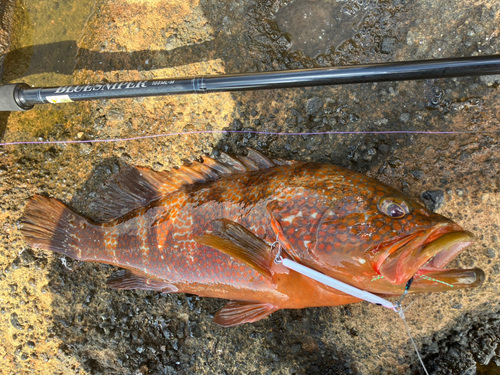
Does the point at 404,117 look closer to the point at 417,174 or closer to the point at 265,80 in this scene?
the point at 417,174

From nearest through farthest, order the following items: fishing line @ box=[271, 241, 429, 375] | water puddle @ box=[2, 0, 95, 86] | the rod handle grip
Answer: fishing line @ box=[271, 241, 429, 375]
the rod handle grip
water puddle @ box=[2, 0, 95, 86]

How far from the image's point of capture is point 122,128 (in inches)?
126

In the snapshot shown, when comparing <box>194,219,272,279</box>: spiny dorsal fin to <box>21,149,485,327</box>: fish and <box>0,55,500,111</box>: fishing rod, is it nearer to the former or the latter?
<box>21,149,485,327</box>: fish

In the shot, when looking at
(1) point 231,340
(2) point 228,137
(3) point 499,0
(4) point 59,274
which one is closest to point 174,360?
(1) point 231,340

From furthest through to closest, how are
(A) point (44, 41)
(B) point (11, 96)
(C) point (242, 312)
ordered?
(A) point (44, 41) < (B) point (11, 96) < (C) point (242, 312)

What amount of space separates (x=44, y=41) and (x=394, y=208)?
157 inches

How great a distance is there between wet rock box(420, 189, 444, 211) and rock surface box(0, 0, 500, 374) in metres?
0.05

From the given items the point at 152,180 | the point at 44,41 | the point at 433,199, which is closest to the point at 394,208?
the point at 433,199

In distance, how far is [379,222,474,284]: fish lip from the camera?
5.55 ft

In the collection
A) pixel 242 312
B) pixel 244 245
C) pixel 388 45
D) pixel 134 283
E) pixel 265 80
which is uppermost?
pixel 388 45

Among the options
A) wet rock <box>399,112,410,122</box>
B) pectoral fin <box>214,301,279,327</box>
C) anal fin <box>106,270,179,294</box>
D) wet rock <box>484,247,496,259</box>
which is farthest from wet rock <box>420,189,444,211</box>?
anal fin <box>106,270,179,294</box>

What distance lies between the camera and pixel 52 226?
3061 mm

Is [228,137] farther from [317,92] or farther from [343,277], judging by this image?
[343,277]

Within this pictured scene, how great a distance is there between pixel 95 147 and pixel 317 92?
224 cm
